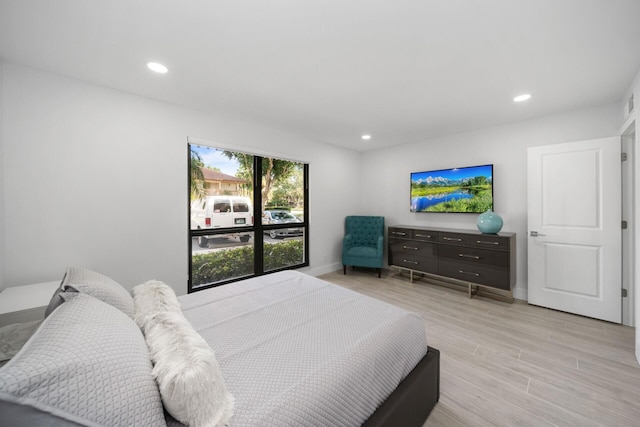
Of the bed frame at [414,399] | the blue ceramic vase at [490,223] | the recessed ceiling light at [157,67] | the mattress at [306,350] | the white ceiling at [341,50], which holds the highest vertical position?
the recessed ceiling light at [157,67]

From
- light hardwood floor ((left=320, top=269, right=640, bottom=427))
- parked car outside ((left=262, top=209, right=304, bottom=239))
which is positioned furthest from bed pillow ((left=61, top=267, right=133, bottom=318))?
parked car outside ((left=262, top=209, right=304, bottom=239))

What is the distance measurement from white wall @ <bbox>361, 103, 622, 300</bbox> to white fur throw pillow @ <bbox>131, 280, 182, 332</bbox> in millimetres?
4018

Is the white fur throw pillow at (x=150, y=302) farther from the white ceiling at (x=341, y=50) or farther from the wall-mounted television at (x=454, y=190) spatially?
the wall-mounted television at (x=454, y=190)

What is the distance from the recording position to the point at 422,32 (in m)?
1.72

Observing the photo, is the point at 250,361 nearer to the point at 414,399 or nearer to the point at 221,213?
the point at 414,399

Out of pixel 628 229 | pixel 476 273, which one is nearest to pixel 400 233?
pixel 476 273

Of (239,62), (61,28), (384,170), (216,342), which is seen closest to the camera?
(216,342)

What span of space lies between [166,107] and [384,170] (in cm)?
370

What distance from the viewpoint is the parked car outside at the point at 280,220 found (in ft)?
13.1

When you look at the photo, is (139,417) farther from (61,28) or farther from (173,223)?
(173,223)

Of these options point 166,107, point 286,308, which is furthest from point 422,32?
point 166,107

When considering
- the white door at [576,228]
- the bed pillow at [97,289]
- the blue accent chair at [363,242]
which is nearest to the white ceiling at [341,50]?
the white door at [576,228]

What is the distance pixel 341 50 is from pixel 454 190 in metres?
3.02

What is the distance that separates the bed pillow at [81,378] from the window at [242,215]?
2.45m
